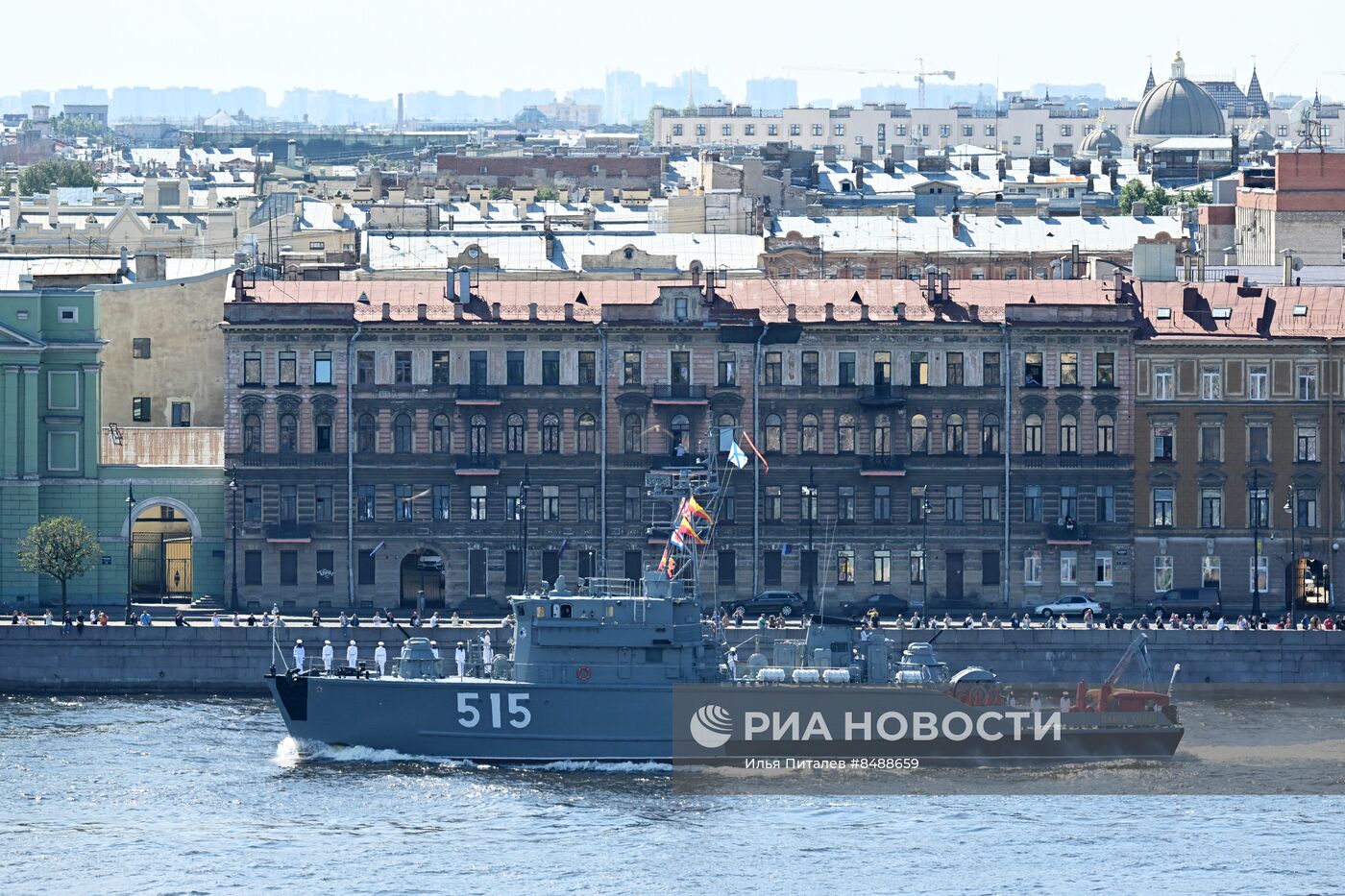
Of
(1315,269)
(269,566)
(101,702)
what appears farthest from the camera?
(1315,269)

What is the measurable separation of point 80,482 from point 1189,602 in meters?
34.2

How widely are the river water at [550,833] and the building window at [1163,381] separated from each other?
23806 millimetres

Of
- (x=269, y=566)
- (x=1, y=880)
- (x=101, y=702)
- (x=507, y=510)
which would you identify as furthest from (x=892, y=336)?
(x=1, y=880)

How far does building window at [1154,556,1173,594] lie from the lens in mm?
107500

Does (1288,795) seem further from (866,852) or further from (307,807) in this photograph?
(307,807)

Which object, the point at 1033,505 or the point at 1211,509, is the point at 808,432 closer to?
the point at 1033,505

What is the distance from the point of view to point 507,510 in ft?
350

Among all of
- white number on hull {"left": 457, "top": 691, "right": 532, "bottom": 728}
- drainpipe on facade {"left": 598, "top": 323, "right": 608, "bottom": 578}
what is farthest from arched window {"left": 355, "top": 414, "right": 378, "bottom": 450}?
white number on hull {"left": 457, "top": 691, "right": 532, "bottom": 728}

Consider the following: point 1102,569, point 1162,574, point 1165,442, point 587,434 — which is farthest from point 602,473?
point 1162,574

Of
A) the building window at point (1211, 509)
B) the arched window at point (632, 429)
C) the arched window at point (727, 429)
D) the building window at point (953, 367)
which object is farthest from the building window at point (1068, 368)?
the arched window at point (632, 429)

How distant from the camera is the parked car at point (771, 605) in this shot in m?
104

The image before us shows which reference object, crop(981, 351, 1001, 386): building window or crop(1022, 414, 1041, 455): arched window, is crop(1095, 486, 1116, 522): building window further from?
crop(981, 351, 1001, 386): building window

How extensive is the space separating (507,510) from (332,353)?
721 centimetres

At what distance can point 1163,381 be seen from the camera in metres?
108
